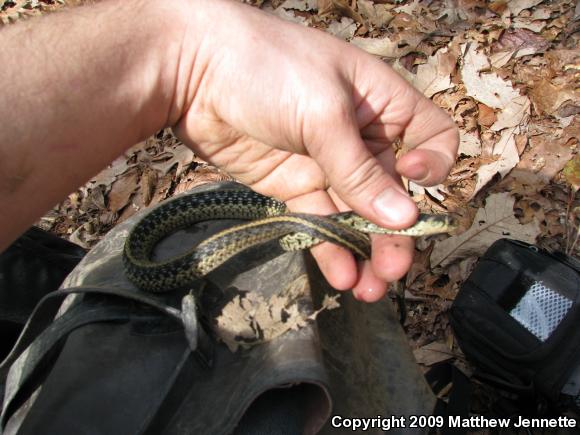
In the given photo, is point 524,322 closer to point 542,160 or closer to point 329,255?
point 329,255

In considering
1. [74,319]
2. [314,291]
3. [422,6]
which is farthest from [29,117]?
[422,6]

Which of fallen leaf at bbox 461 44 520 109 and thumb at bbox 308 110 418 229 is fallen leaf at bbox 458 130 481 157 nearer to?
fallen leaf at bbox 461 44 520 109

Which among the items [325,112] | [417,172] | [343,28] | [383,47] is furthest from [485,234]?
[343,28]

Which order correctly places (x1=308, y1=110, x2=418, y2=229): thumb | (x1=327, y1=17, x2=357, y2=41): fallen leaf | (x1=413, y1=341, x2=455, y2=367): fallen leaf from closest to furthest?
1. (x1=308, y1=110, x2=418, y2=229): thumb
2. (x1=413, y1=341, x2=455, y2=367): fallen leaf
3. (x1=327, y1=17, x2=357, y2=41): fallen leaf

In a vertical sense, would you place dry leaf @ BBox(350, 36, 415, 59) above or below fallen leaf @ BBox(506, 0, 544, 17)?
below

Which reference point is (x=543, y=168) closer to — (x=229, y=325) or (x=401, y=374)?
(x=401, y=374)

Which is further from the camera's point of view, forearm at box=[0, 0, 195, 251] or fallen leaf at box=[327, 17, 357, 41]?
fallen leaf at box=[327, 17, 357, 41]

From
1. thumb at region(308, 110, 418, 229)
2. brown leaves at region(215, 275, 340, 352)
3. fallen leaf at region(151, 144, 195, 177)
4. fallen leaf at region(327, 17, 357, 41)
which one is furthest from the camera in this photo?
fallen leaf at region(327, 17, 357, 41)

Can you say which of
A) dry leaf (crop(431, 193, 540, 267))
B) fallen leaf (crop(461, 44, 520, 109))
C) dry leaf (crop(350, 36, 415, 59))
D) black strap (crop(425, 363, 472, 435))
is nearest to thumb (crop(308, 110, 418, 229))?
black strap (crop(425, 363, 472, 435))
